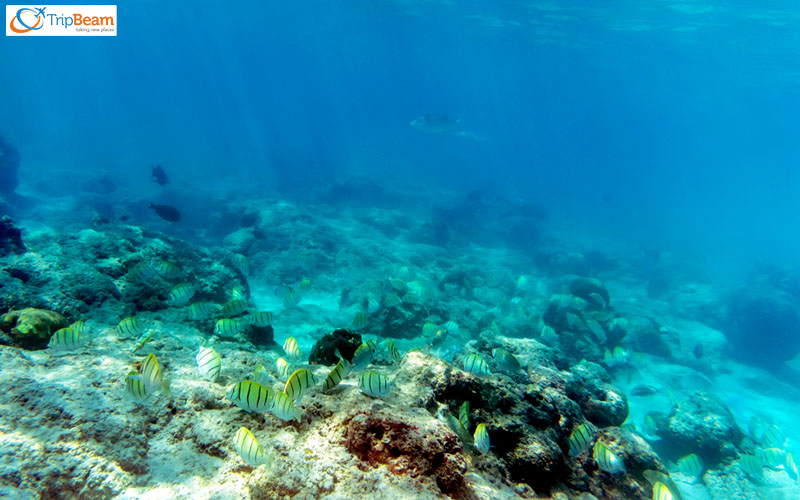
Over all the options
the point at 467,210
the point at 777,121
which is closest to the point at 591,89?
the point at 777,121

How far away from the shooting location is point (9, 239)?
670 centimetres

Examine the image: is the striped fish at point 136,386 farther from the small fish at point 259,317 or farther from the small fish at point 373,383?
the small fish at point 259,317

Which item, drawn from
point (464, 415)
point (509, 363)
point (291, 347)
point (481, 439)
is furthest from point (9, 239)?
point (509, 363)

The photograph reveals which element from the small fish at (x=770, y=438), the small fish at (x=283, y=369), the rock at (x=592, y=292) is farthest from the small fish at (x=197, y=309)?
the rock at (x=592, y=292)

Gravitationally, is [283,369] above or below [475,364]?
below

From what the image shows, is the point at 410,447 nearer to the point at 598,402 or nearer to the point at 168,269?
the point at 598,402

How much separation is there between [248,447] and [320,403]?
78 cm

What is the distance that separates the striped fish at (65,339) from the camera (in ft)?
11.4

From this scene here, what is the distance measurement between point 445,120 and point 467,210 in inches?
286

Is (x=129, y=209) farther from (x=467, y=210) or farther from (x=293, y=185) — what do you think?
(x=467, y=210)

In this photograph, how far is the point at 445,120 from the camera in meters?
25.5

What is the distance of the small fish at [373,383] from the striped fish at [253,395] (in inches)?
27.3

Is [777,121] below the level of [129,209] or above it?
above

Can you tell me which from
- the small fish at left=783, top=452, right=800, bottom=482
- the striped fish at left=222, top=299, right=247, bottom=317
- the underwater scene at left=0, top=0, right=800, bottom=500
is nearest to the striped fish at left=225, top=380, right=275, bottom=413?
the underwater scene at left=0, top=0, right=800, bottom=500
